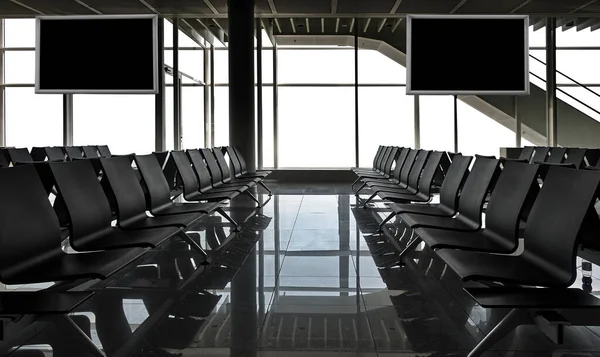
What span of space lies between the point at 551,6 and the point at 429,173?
649 cm

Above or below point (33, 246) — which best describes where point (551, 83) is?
above

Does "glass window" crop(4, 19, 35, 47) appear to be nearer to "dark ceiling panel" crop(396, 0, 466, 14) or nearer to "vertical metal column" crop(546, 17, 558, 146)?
"dark ceiling panel" crop(396, 0, 466, 14)

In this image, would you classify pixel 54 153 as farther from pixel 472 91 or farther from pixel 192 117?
pixel 192 117

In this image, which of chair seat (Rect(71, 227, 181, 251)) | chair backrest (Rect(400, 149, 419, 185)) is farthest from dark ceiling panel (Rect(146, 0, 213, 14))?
chair seat (Rect(71, 227, 181, 251))

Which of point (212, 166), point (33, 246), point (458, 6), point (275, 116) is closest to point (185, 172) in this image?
point (212, 166)

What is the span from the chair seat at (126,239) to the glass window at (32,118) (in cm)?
878

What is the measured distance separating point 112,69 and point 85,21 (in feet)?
2.25

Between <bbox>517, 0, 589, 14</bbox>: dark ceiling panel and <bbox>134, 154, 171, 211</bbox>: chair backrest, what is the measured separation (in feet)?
25.2

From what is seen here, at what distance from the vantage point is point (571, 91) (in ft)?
33.7

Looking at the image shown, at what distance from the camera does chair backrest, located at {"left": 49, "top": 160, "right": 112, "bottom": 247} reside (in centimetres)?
252

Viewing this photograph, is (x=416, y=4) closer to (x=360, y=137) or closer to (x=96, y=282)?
(x=360, y=137)

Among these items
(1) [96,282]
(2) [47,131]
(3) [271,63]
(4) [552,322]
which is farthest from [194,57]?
(4) [552,322]

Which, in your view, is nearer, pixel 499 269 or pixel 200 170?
pixel 499 269

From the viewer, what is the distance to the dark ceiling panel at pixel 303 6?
9273 mm
